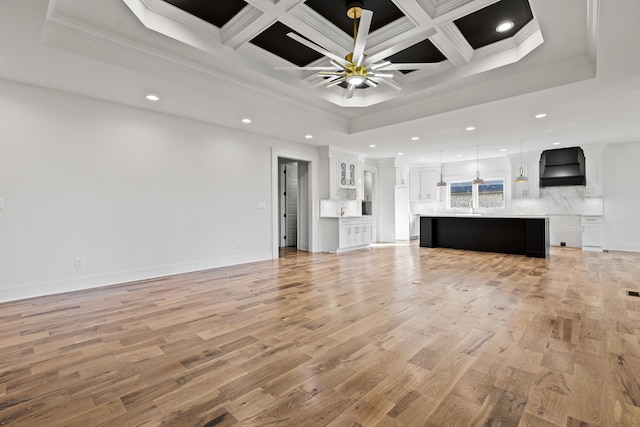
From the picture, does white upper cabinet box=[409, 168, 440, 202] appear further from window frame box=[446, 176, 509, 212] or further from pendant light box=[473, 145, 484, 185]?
pendant light box=[473, 145, 484, 185]

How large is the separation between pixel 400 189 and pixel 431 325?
7.88 meters

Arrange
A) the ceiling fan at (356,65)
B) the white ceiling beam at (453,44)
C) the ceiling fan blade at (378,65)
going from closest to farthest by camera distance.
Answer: the ceiling fan at (356,65)
the ceiling fan blade at (378,65)
the white ceiling beam at (453,44)

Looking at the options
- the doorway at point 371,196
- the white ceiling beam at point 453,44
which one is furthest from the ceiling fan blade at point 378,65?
the doorway at point 371,196

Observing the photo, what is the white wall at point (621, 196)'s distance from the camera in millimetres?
7297

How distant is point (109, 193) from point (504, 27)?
18.4ft

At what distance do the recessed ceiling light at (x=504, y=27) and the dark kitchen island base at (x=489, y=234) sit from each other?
4.61 meters

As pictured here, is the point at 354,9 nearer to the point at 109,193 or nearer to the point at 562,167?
the point at 109,193

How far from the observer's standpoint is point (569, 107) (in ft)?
15.3

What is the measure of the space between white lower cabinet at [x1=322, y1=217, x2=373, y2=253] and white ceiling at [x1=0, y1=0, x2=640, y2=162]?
221 centimetres

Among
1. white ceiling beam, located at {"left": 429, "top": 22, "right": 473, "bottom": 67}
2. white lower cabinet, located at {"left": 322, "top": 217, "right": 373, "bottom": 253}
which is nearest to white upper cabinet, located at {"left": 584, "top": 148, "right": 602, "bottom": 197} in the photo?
white lower cabinet, located at {"left": 322, "top": 217, "right": 373, "bottom": 253}

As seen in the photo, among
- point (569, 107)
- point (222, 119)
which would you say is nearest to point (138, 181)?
point (222, 119)

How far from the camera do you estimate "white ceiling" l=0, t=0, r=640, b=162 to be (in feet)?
9.15

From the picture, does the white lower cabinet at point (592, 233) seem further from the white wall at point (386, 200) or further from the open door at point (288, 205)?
the open door at point (288, 205)

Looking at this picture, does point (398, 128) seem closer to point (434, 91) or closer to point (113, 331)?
point (434, 91)
